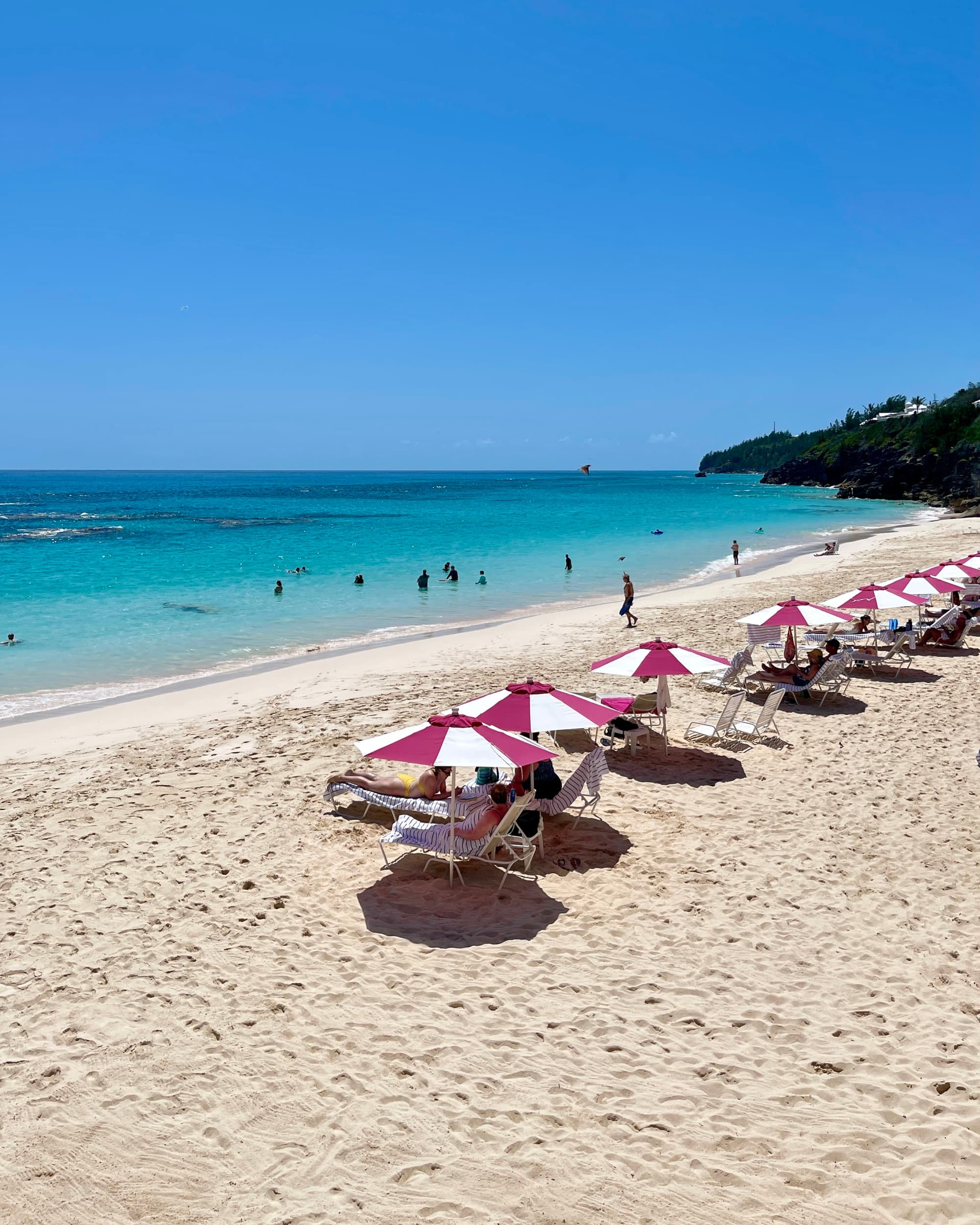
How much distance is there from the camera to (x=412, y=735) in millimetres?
7039

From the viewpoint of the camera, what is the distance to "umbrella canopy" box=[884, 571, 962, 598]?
50.5ft

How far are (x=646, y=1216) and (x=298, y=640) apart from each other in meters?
18.0

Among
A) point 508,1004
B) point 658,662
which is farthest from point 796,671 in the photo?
point 508,1004

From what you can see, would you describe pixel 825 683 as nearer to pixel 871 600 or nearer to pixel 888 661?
pixel 871 600

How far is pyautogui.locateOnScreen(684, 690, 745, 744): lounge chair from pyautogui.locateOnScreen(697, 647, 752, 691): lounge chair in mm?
1723

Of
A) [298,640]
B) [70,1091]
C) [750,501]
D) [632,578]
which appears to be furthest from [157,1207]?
[750,501]

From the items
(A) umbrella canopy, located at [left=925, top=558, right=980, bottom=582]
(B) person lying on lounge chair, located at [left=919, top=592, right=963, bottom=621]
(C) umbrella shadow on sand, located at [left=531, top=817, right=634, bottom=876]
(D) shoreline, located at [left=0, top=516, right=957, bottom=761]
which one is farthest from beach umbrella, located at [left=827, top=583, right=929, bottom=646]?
(C) umbrella shadow on sand, located at [left=531, top=817, right=634, bottom=876]

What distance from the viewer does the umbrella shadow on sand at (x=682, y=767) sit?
31.6ft

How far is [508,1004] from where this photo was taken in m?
5.40

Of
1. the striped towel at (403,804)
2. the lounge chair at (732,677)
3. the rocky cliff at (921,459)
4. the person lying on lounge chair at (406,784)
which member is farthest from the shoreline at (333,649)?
the rocky cliff at (921,459)

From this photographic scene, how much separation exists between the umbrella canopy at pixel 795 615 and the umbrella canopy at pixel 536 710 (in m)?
5.01

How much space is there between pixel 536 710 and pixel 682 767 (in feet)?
9.32

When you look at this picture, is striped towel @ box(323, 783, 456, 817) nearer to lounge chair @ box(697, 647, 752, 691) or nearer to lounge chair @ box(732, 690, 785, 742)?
lounge chair @ box(732, 690, 785, 742)

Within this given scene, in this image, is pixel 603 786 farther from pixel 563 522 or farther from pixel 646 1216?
pixel 563 522
